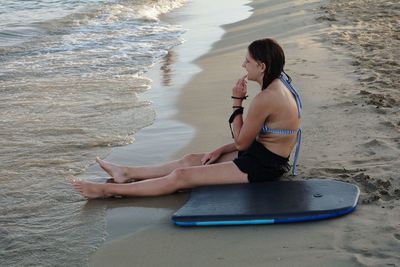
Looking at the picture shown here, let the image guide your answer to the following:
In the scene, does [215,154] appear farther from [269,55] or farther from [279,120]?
[269,55]

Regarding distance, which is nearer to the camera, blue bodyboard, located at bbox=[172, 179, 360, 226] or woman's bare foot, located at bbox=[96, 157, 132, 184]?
blue bodyboard, located at bbox=[172, 179, 360, 226]

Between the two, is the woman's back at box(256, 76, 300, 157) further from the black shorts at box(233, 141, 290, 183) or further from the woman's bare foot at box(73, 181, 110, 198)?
the woman's bare foot at box(73, 181, 110, 198)

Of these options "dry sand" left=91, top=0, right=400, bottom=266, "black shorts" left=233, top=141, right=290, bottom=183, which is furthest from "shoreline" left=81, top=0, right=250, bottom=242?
"black shorts" left=233, top=141, right=290, bottom=183

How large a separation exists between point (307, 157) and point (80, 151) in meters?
2.14

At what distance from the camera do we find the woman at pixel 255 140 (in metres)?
4.46

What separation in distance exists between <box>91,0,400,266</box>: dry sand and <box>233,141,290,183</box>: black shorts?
16.3 inches

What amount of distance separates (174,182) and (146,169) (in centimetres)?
47

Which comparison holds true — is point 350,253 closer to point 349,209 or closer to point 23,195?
point 349,209

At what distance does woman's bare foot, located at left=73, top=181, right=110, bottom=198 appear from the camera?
188 inches

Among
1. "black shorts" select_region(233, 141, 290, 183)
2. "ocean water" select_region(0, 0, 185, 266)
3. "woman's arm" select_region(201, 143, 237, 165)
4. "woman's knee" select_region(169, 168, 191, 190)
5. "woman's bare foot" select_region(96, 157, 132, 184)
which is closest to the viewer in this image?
"ocean water" select_region(0, 0, 185, 266)

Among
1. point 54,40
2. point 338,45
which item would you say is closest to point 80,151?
point 338,45

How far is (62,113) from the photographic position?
7.25m

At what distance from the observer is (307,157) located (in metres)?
5.32

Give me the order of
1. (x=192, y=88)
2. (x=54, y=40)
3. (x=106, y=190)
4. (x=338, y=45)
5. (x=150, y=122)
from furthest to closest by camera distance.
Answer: (x=54, y=40) < (x=338, y=45) < (x=192, y=88) < (x=150, y=122) < (x=106, y=190)
